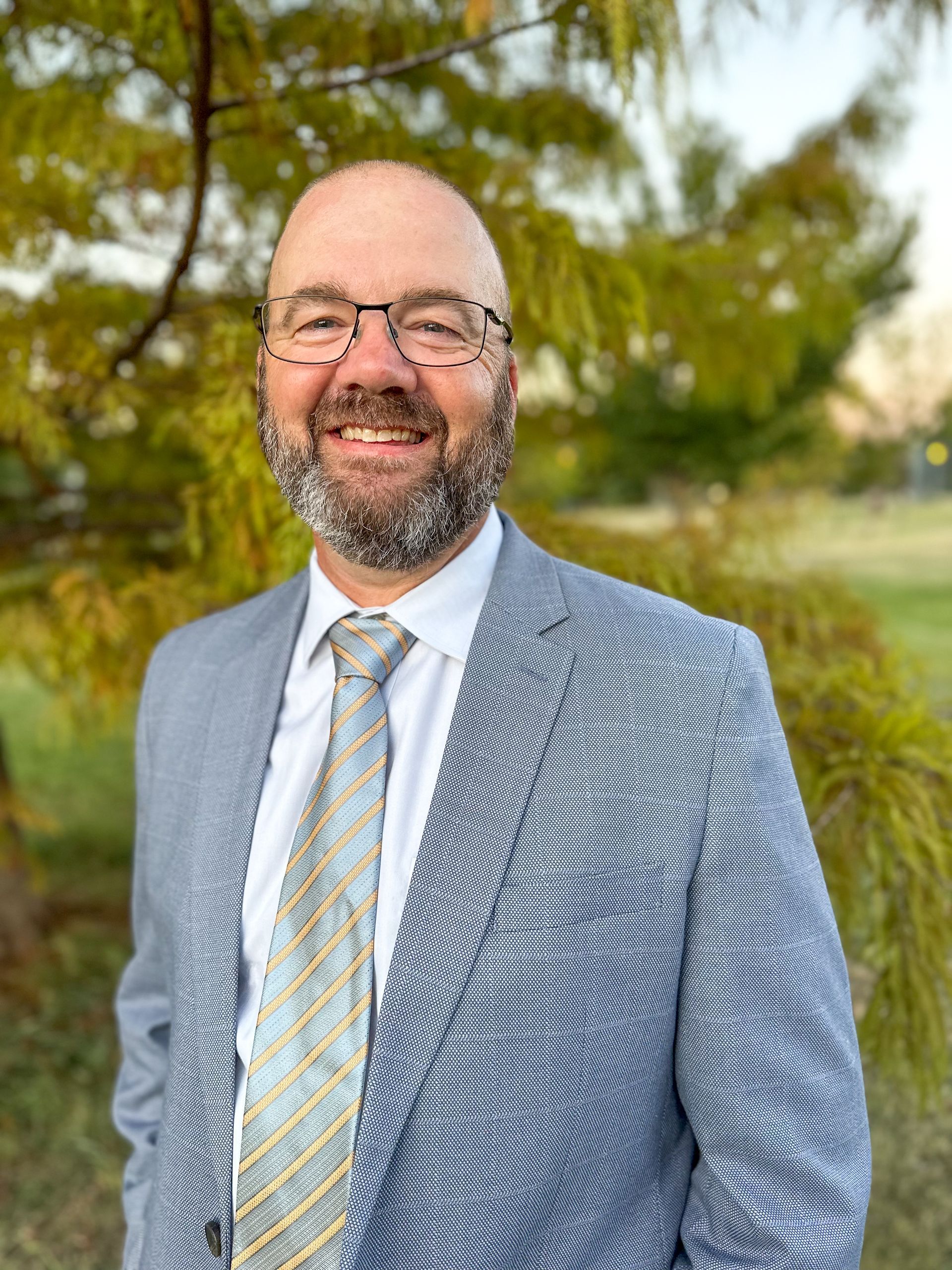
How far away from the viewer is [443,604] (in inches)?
59.9

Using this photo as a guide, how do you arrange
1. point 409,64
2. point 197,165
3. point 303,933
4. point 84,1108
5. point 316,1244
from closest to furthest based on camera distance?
point 316,1244
point 303,933
point 409,64
point 197,165
point 84,1108

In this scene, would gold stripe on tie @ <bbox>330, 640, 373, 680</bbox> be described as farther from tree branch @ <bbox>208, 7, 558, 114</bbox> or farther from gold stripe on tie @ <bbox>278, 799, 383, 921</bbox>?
tree branch @ <bbox>208, 7, 558, 114</bbox>

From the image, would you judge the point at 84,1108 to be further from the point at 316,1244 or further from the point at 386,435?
the point at 386,435

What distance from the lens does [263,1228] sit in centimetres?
134

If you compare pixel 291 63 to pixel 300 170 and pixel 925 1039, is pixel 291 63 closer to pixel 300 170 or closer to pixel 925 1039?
pixel 300 170

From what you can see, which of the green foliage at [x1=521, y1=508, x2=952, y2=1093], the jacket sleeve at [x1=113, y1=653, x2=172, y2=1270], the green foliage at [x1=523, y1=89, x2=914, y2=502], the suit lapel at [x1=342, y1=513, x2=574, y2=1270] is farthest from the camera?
the green foliage at [x1=523, y1=89, x2=914, y2=502]

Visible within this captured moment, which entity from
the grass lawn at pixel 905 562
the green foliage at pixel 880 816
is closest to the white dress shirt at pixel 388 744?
the green foliage at pixel 880 816

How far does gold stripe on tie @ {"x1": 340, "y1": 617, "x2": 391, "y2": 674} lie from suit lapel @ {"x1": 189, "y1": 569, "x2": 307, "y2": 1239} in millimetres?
181

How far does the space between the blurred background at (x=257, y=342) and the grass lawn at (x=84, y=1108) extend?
16 mm

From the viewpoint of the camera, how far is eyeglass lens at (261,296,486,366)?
149 cm

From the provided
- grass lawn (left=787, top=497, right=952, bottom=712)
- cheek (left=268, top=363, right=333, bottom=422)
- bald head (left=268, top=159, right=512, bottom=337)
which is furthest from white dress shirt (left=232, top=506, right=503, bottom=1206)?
grass lawn (left=787, top=497, right=952, bottom=712)

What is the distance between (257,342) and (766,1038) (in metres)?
1.90

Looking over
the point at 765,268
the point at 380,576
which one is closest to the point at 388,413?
the point at 380,576

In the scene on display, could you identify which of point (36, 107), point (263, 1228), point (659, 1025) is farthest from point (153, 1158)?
point (36, 107)
